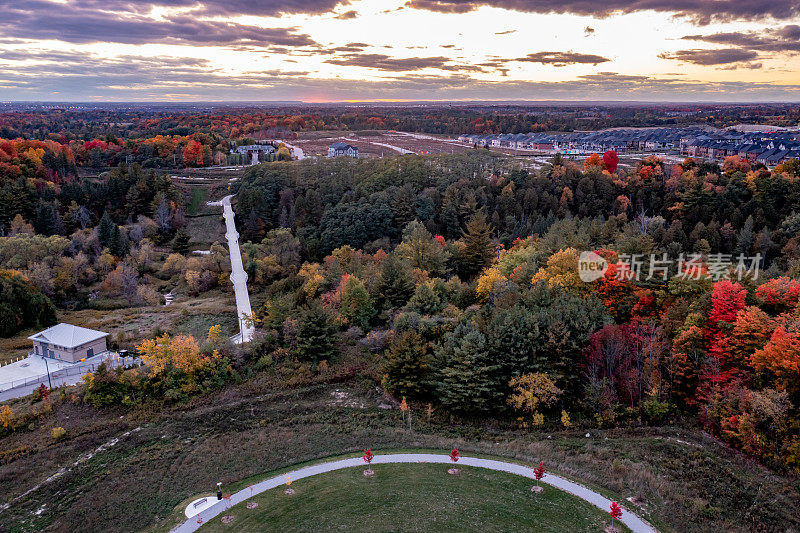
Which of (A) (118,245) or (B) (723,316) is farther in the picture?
(A) (118,245)

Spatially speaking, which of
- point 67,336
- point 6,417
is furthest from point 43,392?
point 67,336

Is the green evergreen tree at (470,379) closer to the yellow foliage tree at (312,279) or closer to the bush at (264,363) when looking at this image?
the bush at (264,363)

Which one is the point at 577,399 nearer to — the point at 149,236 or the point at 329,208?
the point at 329,208

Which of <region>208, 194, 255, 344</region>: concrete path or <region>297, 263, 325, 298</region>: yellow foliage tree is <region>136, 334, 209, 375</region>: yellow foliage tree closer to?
<region>208, 194, 255, 344</region>: concrete path

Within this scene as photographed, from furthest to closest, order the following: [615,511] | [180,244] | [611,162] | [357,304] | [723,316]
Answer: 1. [611,162]
2. [180,244]
3. [357,304]
4. [723,316]
5. [615,511]

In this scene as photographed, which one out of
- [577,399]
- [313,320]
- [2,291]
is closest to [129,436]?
[313,320]

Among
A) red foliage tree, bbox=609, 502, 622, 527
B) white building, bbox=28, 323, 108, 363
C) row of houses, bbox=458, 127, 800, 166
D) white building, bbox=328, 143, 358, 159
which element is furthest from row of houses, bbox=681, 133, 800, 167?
white building, bbox=28, 323, 108, 363

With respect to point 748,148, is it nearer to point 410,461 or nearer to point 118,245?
point 410,461
